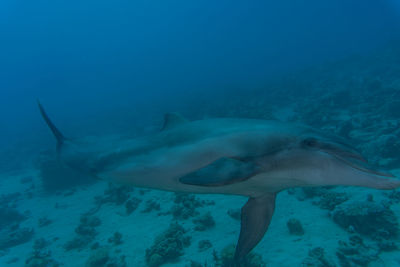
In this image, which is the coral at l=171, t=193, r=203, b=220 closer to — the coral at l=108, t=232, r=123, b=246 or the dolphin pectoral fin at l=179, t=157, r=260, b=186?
the coral at l=108, t=232, r=123, b=246

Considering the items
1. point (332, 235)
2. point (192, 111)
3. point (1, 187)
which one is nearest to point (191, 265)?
point (332, 235)

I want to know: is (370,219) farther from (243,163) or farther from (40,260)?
(40,260)

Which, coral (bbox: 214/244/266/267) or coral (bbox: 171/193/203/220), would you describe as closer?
coral (bbox: 214/244/266/267)

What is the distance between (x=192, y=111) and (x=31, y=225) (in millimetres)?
16436

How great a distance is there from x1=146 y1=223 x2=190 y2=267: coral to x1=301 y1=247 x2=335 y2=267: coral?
309 centimetres

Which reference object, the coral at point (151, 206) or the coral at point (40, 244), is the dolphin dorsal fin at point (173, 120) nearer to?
the coral at point (151, 206)

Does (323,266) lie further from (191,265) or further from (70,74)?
(70,74)

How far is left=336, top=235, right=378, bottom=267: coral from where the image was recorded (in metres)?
4.81

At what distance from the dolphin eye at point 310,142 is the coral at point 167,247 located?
504 centimetres

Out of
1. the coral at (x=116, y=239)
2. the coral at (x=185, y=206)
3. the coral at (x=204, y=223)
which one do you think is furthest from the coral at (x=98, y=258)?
the coral at (x=204, y=223)

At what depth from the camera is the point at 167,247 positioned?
19.7 ft

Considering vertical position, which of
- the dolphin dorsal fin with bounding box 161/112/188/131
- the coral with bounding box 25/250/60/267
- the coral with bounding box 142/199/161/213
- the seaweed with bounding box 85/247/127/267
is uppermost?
the dolphin dorsal fin with bounding box 161/112/188/131

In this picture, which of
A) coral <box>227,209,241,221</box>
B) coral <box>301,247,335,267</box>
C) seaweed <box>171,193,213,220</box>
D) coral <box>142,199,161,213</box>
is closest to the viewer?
coral <box>301,247,335,267</box>

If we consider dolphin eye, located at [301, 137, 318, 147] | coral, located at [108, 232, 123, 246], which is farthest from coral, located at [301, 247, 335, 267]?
coral, located at [108, 232, 123, 246]
